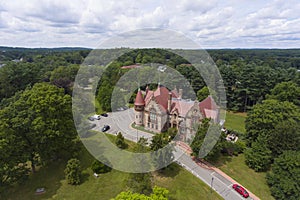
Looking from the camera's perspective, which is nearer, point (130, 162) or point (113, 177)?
point (113, 177)

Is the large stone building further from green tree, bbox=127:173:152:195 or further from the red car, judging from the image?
green tree, bbox=127:173:152:195

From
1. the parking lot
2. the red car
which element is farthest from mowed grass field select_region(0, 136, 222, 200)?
the parking lot

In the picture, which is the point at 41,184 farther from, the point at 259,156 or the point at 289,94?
the point at 289,94

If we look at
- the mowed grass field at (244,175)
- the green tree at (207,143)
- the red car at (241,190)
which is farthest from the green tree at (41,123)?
the mowed grass field at (244,175)

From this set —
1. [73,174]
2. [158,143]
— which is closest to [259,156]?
[158,143]

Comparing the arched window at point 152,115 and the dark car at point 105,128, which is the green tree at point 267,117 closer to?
the arched window at point 152,115

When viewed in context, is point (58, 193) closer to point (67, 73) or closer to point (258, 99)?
point (67, 73)

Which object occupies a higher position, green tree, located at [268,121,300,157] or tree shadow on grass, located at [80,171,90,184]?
green tree, located at [268,121,300,157]

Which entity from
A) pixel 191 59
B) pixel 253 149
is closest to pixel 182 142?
pixel 253 149
